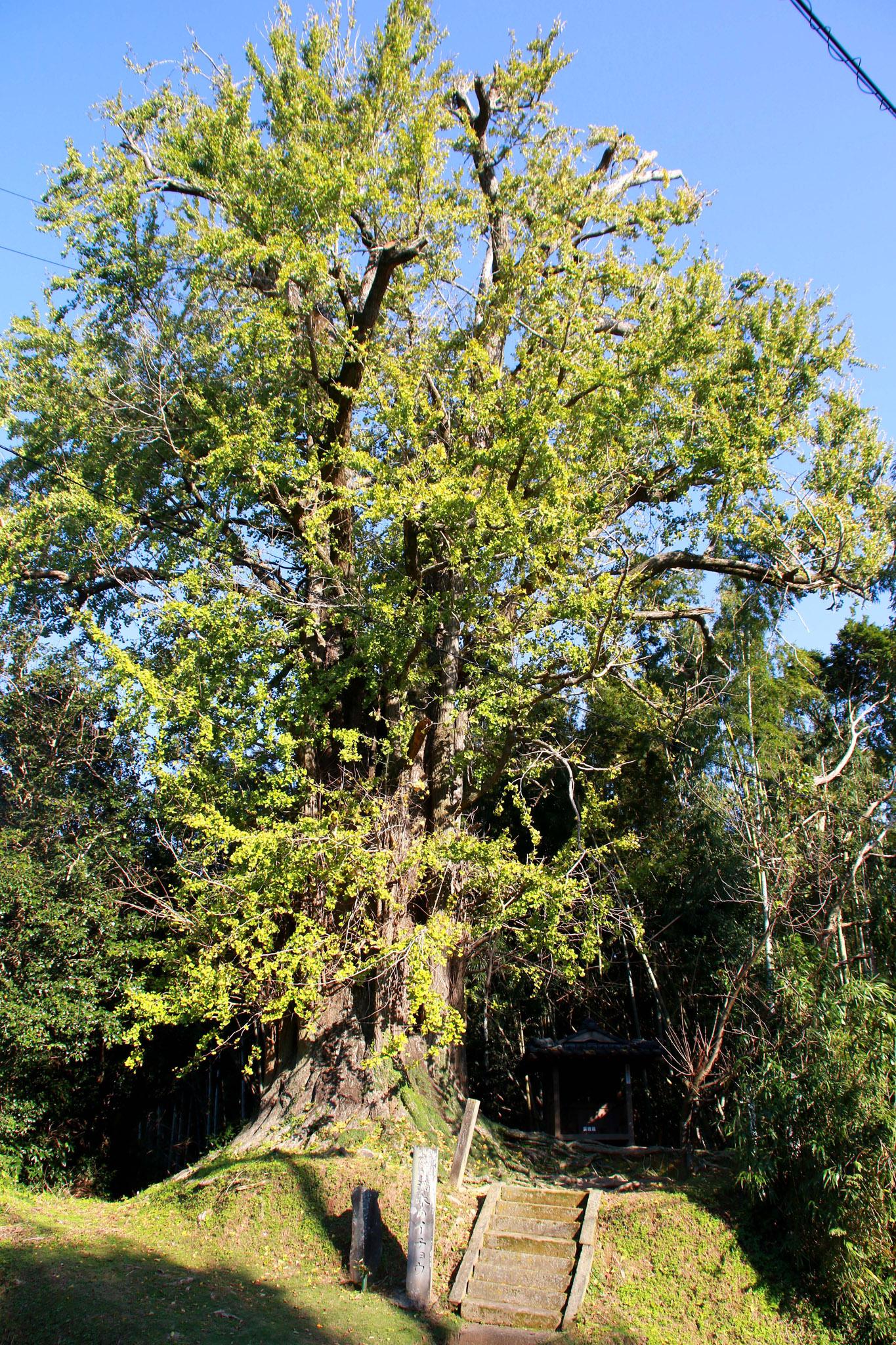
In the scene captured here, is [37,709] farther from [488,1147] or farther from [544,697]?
[488,1147]

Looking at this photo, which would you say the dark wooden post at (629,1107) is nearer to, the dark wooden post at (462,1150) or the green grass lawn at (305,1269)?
the green grass lawn at (305,1269)

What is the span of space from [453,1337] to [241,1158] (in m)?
3.61

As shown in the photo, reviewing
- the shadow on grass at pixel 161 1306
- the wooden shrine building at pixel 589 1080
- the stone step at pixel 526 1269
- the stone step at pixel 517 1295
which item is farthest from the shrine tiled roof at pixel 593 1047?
the shadow on grass at pixel 161 1306

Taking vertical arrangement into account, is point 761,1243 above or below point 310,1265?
above

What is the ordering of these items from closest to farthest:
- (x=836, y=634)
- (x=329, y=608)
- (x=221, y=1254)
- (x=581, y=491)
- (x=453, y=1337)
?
(x=453, y=1337) < (x=221, y=1254) < (x=581, y=491) < (x=329, y=608) < (x=836, y=634)

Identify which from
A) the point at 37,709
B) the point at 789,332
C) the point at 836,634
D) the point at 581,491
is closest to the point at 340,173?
the point at 581,491

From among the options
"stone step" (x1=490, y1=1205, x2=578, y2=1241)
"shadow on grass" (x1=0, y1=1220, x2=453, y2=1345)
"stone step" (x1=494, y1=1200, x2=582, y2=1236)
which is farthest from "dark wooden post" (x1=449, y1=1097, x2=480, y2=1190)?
"shadow on grass" (x1=0, y1=1220, x2=453, y2=1345)

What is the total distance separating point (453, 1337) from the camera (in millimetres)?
6957

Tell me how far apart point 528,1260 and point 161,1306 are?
312cm

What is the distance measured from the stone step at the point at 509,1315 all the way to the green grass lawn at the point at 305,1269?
0.63 ft

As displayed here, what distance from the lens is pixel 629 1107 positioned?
15.8 meters

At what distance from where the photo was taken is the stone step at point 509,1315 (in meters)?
7.16

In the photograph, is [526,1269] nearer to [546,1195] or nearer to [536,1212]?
[536,1212]

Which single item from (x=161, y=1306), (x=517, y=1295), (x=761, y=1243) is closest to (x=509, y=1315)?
(x=517, y=1295)
